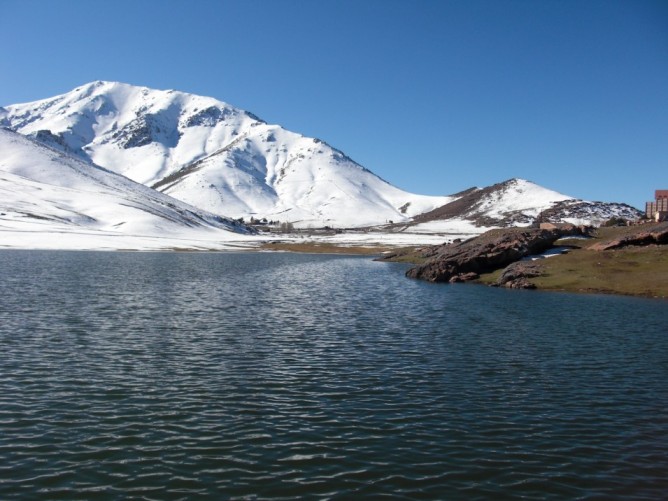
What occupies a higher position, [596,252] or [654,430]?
[596,252]

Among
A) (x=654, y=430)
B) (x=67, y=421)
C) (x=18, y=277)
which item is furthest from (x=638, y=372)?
(x=18, y=277)

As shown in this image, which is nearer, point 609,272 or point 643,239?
point 609,272

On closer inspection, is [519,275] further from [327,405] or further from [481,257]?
[327,405]

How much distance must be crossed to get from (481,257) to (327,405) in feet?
238

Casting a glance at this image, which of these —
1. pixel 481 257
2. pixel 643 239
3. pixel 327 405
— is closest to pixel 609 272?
pixel 643 239

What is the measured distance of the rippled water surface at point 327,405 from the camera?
1734 cm

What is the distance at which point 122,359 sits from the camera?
31.6 metres

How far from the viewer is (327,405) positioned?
2462cm

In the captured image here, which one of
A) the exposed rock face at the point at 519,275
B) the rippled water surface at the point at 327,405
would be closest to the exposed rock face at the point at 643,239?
the exposed rock face at the point at 519,275

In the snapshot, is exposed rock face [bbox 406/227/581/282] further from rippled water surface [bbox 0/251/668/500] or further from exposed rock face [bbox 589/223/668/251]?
rippled water surface [bbox 0/251/668/500]

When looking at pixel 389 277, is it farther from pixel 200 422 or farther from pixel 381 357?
pixel 200 422

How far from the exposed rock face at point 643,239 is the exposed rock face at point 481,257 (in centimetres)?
1087

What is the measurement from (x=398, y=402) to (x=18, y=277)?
7040cm

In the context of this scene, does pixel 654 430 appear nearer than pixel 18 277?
Yes
